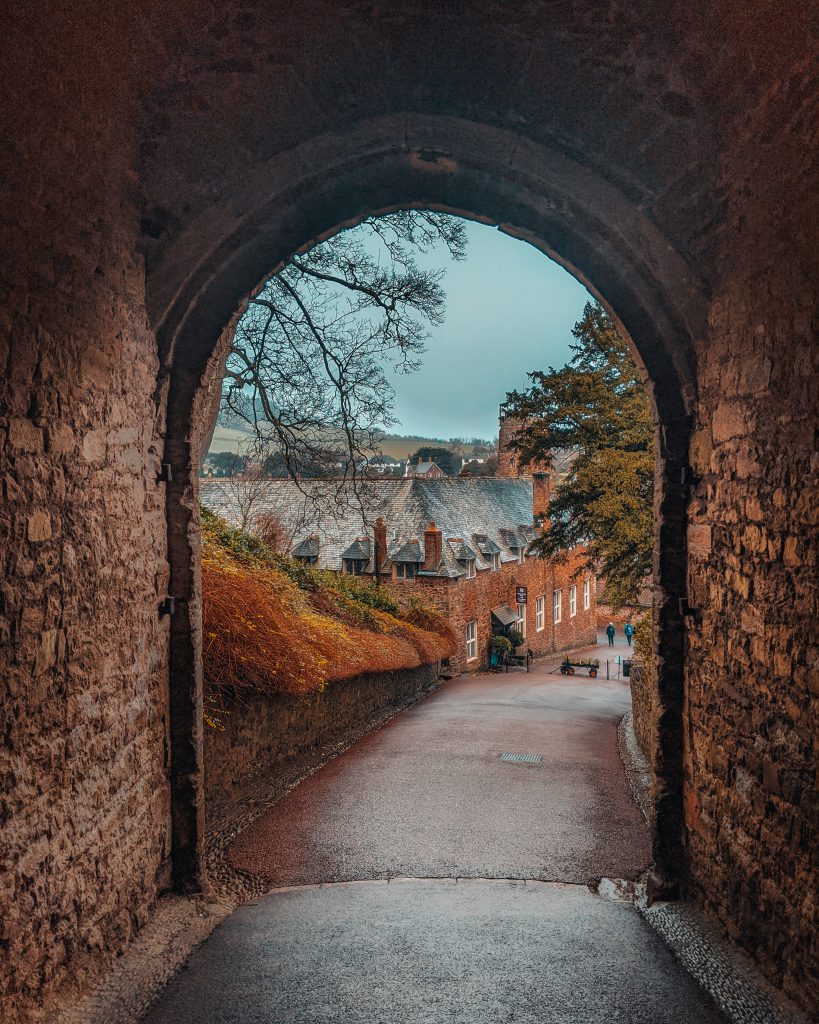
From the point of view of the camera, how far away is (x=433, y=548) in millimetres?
20703

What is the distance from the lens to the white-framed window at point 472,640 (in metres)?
22.2

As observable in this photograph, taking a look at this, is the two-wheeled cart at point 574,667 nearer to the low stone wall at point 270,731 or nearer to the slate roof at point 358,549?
the slate roof at point 358,549

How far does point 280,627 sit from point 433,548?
1411 cm

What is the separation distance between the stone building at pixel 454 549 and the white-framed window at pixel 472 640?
3 cm

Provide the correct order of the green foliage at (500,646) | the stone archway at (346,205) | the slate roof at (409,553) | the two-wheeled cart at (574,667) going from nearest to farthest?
the stone archway at (346,205) → the slate roof at (409,553) → the two-wheeled cart at (574,667) → the green foliage at (500,646)

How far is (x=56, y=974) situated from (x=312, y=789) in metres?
4.13

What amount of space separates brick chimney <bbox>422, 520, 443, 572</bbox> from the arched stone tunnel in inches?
644

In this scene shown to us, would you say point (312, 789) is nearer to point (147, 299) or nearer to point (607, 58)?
point (147, 299)

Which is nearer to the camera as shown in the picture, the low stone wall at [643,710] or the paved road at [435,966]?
the paved road at [435,966]

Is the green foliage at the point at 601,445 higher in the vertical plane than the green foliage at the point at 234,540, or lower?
higher

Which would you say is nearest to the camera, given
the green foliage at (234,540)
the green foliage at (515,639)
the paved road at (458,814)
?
the paved road at (458,814)

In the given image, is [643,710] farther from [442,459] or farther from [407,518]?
[442,459]

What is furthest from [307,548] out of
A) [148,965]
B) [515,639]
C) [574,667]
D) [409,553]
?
[148,965]

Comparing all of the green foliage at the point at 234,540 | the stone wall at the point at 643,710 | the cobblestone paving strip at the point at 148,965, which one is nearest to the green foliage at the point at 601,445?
the stone wall at the point at 643,710
